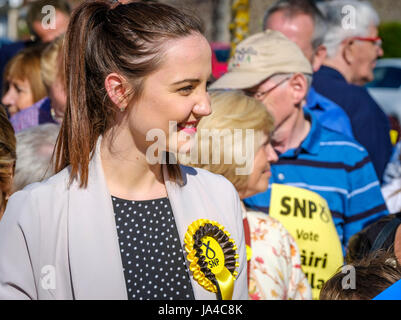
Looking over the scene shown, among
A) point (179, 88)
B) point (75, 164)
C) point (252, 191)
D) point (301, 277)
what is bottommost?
point (301, 277)

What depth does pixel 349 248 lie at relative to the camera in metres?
2.81

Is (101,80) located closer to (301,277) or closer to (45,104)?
(301,277)

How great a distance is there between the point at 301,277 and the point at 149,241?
3.37ft

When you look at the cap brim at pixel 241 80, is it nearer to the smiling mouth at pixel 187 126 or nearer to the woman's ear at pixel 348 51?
the woman's ear at pixel 348 51

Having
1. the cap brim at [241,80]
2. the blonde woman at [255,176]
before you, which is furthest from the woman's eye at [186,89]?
the cap brim at [241,80]

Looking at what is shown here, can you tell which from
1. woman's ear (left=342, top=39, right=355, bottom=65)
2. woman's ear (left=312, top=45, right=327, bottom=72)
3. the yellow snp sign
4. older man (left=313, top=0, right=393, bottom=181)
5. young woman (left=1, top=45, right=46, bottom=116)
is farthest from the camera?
woman's ear (left=342, top=39, right=355, bottom=65)

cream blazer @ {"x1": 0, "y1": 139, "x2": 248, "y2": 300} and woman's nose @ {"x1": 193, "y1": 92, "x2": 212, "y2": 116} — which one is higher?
woman's nose @ {"x1": 193, "y1": 92, "x2": 212, "y2": 116}

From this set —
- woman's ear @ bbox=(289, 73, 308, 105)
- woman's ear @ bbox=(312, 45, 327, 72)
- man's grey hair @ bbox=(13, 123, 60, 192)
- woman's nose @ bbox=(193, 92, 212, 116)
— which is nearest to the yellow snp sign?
woman's ear @ bbox=(289, 73, 308, 105)

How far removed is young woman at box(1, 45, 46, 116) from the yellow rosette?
2.78 meters

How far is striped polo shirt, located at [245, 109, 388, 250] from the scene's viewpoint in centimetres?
338

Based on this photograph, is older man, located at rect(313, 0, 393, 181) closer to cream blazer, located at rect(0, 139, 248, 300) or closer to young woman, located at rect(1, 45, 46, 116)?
young woman, located at rect(1, 45, 46, 116)

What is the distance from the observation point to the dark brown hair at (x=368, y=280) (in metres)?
1.99

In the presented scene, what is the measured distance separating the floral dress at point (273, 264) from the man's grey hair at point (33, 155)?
894 mm
